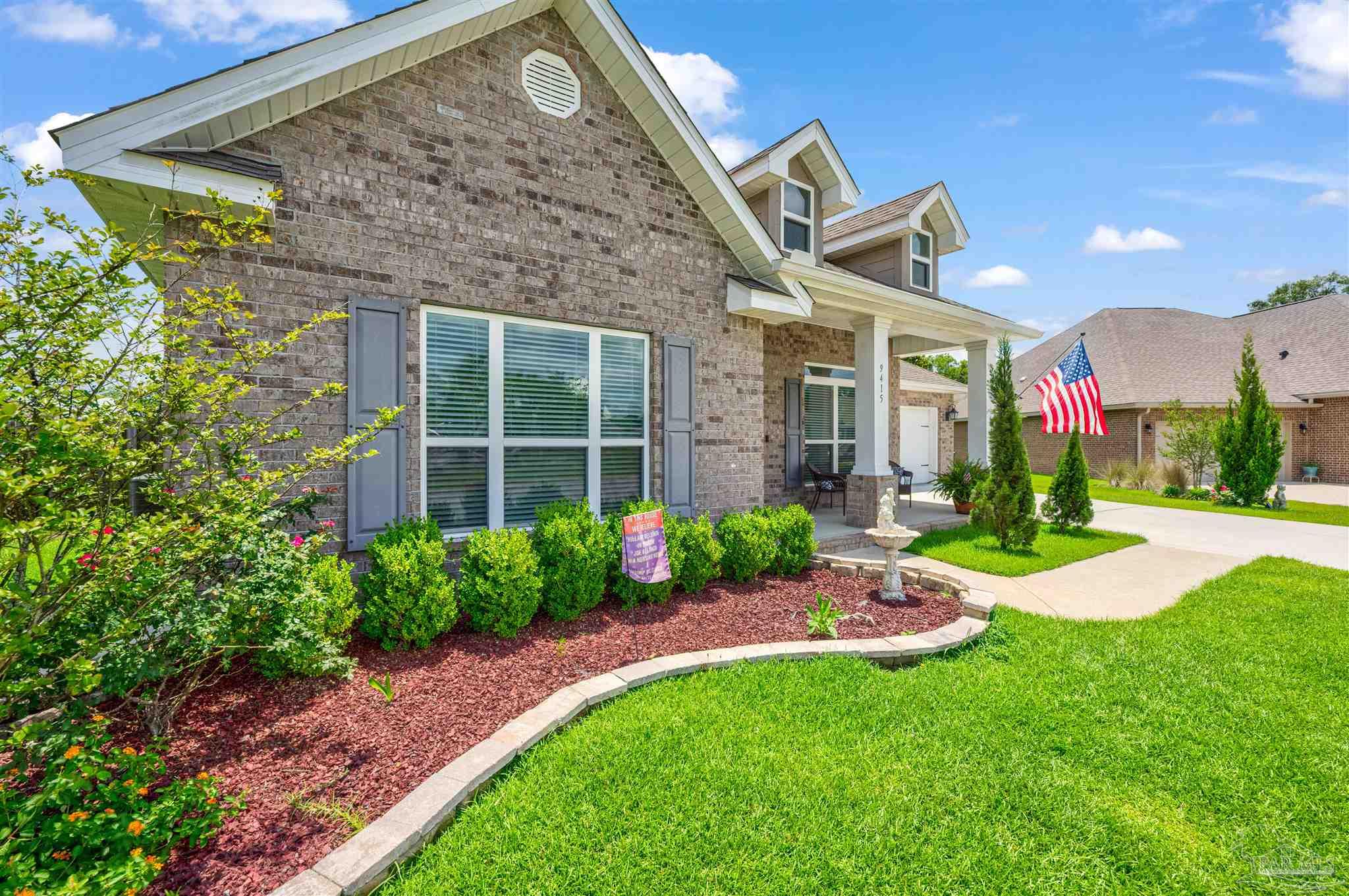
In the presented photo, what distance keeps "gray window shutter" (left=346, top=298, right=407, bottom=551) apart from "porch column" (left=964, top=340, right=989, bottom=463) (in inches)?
408

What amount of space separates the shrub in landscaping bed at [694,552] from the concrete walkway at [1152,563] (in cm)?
272

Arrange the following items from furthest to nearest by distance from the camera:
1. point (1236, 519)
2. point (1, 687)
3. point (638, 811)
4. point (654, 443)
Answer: point (1236, 519) → point (654, 443) → point (638, 811) → point (1, 687)

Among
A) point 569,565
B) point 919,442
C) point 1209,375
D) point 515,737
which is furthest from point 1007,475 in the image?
point 1209,375

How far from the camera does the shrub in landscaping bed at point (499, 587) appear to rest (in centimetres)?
455

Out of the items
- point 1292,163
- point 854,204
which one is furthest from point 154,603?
point 1292,163

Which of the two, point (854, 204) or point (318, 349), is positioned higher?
point (854, 204)

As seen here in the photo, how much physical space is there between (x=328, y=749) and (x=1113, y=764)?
434cm

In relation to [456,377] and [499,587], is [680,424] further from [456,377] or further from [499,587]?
[499,587]

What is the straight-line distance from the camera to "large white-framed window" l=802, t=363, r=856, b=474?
11484 mm

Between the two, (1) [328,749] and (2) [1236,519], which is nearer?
(1) [328,749]

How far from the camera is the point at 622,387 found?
651 cm

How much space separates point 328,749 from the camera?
3.10 meters

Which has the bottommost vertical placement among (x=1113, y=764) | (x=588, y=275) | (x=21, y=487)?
(x=1113, y=764)

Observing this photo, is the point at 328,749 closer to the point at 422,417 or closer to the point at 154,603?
the point at 154,603
